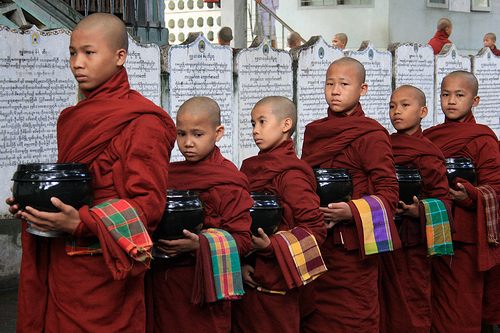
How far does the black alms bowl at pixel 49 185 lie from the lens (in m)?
1.86

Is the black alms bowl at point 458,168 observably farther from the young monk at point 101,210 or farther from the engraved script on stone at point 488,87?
the engraved script on stone at point 488,87

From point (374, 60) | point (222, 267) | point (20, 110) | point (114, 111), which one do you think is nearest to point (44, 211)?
point (114, 111)

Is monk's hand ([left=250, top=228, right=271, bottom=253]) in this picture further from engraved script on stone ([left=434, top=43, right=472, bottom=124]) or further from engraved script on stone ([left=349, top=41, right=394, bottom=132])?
engraved script on stone ([left=434, top=43, right=472, bottom=124])

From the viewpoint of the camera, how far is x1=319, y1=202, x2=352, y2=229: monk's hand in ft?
9.48

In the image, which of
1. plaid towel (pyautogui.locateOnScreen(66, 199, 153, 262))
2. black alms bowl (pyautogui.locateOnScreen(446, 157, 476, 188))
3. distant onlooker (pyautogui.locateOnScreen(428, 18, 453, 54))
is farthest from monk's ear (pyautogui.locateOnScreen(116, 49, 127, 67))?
distant onlooker (pyautogui.locateOnScreen(428, 18, 453, 54))

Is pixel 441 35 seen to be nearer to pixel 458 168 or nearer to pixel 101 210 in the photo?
pixel 458 168

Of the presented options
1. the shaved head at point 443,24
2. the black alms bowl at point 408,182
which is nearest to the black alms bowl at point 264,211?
the black alms bowl at point 408,182

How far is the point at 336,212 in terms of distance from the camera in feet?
9.50

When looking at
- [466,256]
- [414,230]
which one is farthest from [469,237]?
[414,230]

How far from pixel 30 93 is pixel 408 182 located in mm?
3078

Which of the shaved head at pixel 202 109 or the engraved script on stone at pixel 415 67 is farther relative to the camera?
the engraved script on stone at pixel 415 67

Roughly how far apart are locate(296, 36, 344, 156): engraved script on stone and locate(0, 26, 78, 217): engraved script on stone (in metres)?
2.42

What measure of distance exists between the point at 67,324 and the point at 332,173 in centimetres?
147

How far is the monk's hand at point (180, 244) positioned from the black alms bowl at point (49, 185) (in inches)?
16.3
